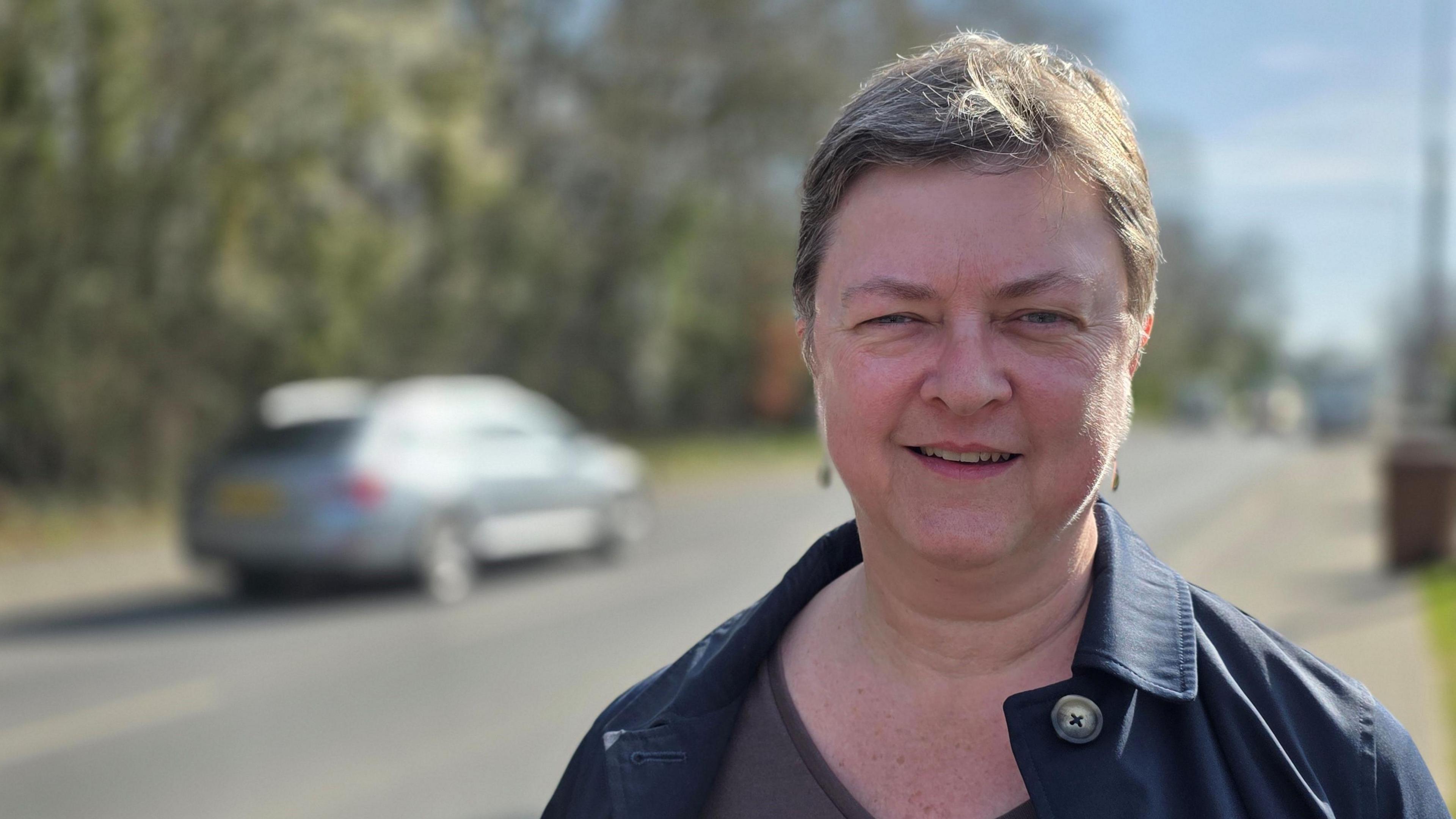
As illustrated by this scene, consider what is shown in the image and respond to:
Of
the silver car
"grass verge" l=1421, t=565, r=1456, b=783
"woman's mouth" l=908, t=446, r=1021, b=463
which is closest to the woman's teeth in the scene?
"woman's mouth" l=908, t=446, r=1021, b=463

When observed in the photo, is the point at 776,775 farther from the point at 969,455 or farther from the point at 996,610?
the point at 969,455

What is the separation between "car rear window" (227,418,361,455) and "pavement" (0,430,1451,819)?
3.88ft

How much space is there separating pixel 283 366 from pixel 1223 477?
1487 centimetres

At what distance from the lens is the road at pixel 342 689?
5.70 meters

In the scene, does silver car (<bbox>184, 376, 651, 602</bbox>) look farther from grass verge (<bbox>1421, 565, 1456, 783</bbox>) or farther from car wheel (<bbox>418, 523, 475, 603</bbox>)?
grass verge (<bbox>1421, 565, 1456, 783</bbox>)

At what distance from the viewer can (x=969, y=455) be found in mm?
1594

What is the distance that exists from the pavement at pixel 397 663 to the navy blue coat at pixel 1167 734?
0.88m

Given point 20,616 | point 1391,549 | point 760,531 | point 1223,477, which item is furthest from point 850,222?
point 1223,477

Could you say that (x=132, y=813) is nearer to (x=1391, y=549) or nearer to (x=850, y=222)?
(x=850, y=222)

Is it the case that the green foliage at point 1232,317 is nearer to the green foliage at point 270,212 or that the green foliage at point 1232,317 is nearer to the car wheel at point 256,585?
the green foliage at point 270,212

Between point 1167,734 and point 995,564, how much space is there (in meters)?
0.27

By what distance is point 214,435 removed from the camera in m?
16.7

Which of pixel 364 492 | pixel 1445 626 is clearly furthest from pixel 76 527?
pixel 1445 626

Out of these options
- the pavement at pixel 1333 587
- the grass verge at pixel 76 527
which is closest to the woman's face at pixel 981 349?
the pavement at pixel 1333 587
